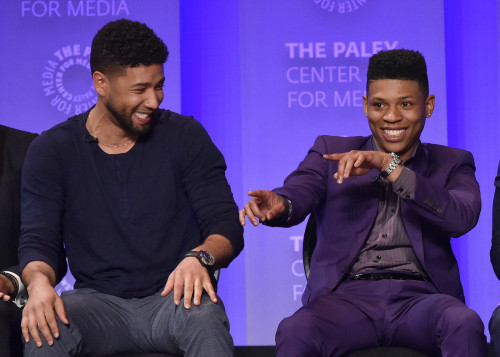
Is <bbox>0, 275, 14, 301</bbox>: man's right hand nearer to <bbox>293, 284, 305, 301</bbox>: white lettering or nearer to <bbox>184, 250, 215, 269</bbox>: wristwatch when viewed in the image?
<bbox>184, 250, 215, 269</bbox>: wristwatch

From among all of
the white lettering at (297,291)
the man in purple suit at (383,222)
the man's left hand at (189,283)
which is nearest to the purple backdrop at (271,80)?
the white lettering at (297,291)

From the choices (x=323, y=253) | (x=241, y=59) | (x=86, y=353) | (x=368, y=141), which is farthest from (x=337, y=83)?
(x=86, y=353)

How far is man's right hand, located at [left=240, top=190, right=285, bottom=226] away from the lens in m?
2.50

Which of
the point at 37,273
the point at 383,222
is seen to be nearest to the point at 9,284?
the point at 37,273

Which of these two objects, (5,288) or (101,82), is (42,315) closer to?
(5,288)

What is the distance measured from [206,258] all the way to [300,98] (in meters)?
2.19

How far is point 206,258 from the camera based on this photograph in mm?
2447

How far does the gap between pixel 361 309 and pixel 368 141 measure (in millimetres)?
731

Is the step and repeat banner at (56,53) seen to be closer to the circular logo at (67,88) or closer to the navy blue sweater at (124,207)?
the circular logo at (67,88)

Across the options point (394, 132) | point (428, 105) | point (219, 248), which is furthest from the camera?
point (428, 105)

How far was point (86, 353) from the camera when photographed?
7.91 feet

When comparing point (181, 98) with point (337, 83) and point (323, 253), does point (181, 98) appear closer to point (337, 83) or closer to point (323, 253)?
point (337, 83)

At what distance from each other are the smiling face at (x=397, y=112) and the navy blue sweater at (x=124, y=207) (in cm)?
65

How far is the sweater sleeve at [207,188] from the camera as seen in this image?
269 centimetres
